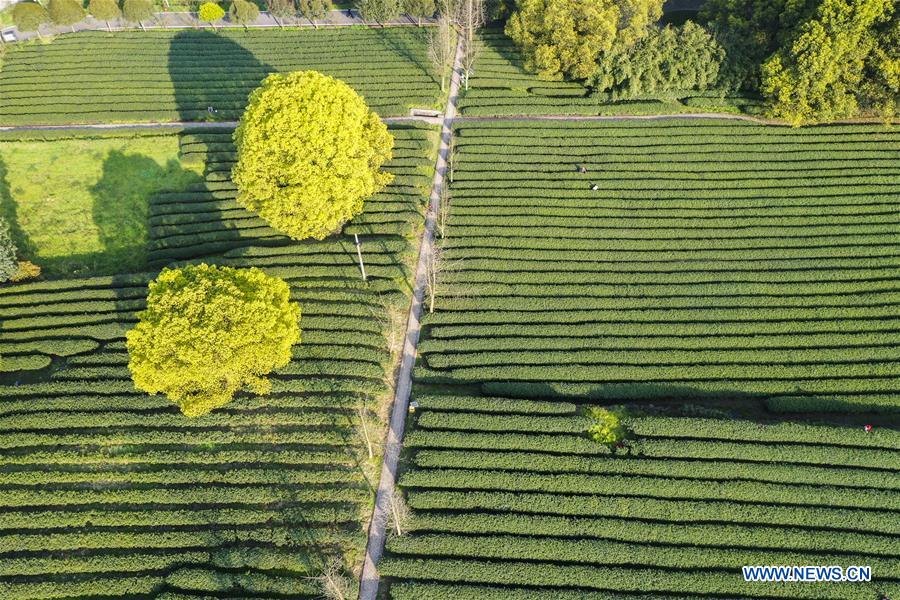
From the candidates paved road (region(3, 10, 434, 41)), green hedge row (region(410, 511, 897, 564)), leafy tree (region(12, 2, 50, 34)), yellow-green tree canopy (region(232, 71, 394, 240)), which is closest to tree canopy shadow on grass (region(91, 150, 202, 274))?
yellow-green tree canopy (region(232, 71, 394, 240))

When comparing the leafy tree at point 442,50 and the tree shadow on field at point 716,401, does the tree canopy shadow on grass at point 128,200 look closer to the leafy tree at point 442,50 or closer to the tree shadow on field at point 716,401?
the leafy tree at point 442,50

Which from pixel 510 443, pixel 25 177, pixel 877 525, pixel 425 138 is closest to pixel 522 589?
pixel 510 443

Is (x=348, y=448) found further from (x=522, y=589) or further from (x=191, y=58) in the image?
(x=191, y=58)

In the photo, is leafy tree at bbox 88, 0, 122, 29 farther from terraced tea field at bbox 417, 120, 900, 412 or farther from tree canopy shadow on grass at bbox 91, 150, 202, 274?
terraced tea field at bbox 417, 120, 900, 412

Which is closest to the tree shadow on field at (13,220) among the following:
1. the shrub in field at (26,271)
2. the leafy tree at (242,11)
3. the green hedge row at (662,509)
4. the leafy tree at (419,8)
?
the shrub in field at (26,271)

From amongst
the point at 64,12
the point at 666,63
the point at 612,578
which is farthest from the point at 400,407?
the point at 64,12
